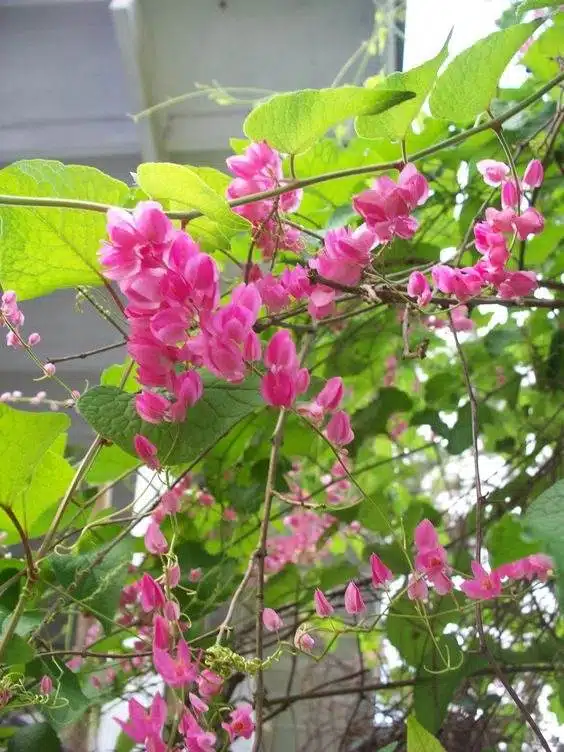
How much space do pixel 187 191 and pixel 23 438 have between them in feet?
0.54

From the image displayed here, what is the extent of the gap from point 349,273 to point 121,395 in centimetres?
14

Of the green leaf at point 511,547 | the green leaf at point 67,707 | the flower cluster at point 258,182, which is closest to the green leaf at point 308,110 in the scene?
the flower cluster at point 258,182

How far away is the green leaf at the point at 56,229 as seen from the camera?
0.40 meters

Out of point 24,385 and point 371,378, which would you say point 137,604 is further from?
point 24,385

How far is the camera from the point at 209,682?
404mm

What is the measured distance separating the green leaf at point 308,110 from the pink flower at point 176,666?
0.27 metres

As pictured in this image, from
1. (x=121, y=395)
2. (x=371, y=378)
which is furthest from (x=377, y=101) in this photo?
(x=371, y=378)

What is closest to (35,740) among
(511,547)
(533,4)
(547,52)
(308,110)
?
(511,547)

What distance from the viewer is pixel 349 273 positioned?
0.41 metres

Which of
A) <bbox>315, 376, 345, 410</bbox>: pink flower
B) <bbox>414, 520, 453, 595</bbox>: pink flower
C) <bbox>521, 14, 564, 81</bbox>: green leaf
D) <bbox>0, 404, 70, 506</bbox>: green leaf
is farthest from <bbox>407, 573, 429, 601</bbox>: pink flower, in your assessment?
<bbox>521, 14, 564, 81</bbox>: green leaf

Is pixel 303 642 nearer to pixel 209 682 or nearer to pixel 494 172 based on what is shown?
pixel 209 682

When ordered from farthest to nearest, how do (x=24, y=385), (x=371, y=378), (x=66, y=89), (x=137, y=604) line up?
(x=24, y=385) → (x=66, y=89) → (x=371, y=378) → (x=137, y=604)

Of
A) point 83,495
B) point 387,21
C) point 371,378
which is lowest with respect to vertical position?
point 83,495

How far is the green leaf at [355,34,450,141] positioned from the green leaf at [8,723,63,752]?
492 mm
